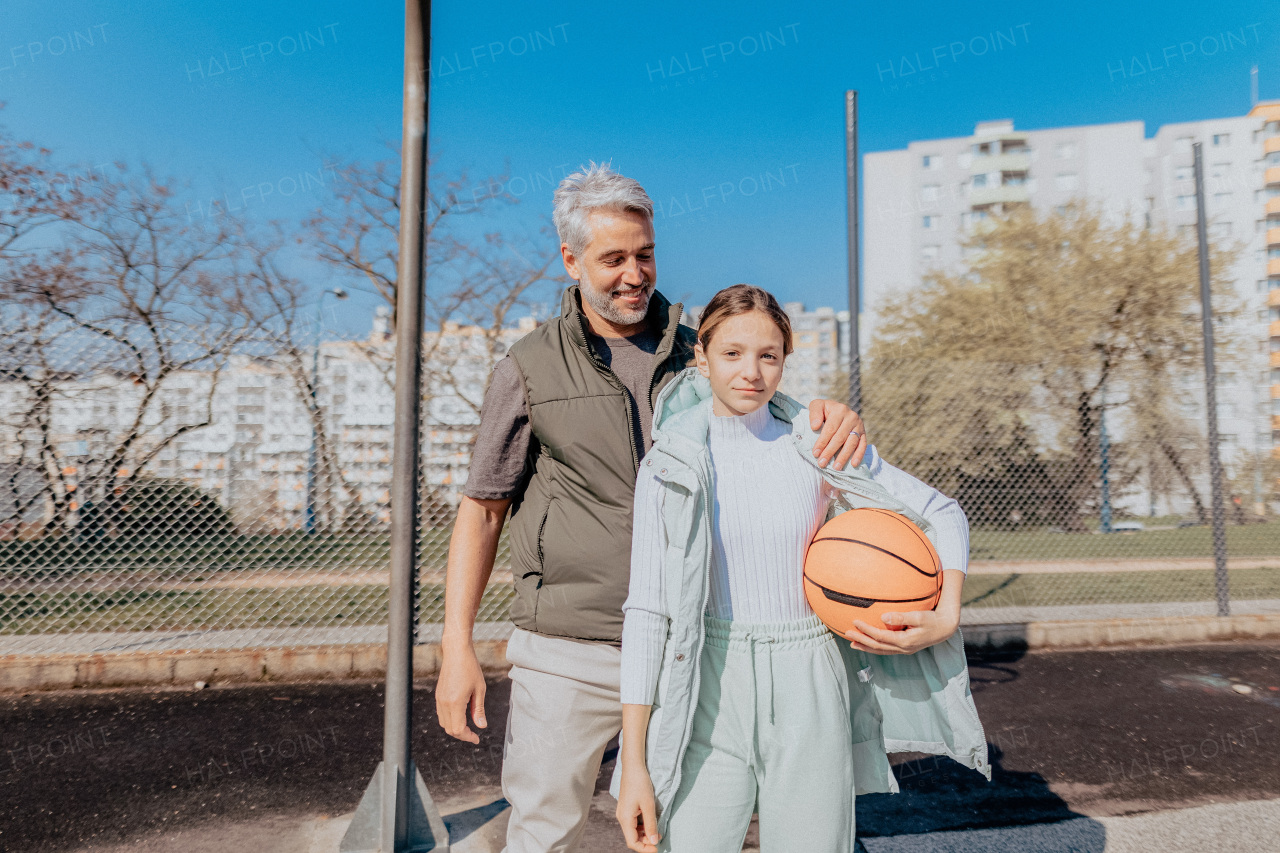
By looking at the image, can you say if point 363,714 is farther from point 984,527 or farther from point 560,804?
point 984,527

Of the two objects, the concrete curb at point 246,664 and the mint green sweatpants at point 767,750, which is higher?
the mint green sweatpants at point 767,750

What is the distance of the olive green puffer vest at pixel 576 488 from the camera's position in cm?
193

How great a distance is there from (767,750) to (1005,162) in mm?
69008

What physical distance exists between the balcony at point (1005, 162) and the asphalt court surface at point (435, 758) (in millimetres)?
64302

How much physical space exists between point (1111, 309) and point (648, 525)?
16.6m

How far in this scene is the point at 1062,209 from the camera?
1769 cm

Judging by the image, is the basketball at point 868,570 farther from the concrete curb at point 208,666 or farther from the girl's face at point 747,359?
the concrete curb at point 208,666

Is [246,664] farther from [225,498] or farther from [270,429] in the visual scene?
[270,429]

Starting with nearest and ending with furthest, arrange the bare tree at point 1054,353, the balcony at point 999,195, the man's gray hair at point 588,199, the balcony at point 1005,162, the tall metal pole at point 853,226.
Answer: the man's gray hair at point 588,199, the tall metal pole at point 853,226, the bare tree at point 1054,353, the balcony at point 999,195, the balcony at point 1005,162

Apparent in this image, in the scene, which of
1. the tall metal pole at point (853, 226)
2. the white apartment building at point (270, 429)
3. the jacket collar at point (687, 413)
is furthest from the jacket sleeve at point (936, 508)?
the tall metal pole at point (853, 226)

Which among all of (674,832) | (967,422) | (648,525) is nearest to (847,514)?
(648,525)

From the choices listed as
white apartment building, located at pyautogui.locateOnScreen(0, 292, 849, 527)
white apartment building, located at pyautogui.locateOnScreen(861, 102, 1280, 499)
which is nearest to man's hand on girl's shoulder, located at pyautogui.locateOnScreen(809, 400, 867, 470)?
white apartment building, located at pyautogui.locateOnScreen(0, 292, 849, 527)

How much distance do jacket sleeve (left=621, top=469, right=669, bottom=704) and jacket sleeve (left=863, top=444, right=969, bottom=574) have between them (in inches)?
21.6

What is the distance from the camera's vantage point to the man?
192 centimetres
